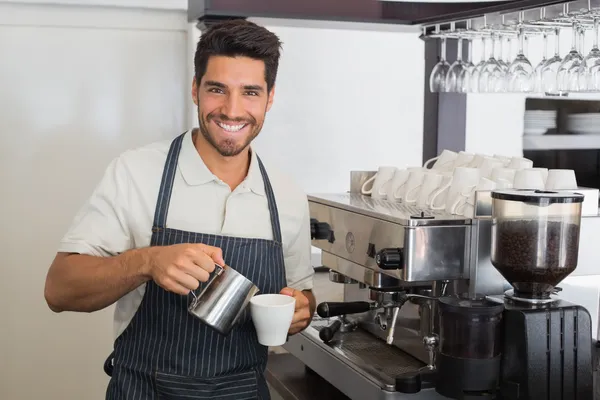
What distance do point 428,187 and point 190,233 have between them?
1.96ft

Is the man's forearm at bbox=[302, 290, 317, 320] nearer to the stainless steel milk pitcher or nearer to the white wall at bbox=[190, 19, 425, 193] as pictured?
the stainless steel milk pitcher

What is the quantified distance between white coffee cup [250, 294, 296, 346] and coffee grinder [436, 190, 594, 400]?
29cm

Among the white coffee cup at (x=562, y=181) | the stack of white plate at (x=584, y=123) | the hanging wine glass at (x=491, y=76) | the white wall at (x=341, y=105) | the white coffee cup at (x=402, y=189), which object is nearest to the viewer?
the white coffee cup at (x=562, y=181)

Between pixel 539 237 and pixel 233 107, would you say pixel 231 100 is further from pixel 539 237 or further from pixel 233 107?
pixel 539 237

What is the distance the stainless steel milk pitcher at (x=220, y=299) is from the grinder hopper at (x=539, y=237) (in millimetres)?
501

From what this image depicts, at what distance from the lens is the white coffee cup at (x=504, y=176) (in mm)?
1778

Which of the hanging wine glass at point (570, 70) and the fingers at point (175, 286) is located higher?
the hanging wine glass at point (570, 70)

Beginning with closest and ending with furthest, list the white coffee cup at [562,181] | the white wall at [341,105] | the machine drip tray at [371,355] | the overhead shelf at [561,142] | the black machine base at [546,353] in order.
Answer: the black machine base at [546,353] < the machine drip tray at [371,355] < the white coffee cup at [562,181] < the white wall at [341,105] < the overhead shelf at [561,142]

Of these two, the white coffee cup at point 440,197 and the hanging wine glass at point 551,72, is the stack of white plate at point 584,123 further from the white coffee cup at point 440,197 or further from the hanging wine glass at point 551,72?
the white coffee cup at point 440,197

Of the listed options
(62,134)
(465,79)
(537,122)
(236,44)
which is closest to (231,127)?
(236,44)

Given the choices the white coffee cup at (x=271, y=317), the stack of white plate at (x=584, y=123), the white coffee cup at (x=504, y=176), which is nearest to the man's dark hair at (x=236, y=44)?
the white coffee cup at (x=271, y=317)

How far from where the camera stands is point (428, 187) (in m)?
1.88

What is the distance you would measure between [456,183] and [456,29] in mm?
604

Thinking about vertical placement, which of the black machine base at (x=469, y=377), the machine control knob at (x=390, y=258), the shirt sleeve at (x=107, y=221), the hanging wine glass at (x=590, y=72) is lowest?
the black machine base at (x=469, y=377)
